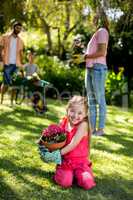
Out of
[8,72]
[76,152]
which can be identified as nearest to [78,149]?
[76,152]

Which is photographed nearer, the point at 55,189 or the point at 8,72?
the point at 55,189

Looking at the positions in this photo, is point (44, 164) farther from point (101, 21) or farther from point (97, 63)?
point (101, 21)

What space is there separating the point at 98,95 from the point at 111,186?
8.99 ft

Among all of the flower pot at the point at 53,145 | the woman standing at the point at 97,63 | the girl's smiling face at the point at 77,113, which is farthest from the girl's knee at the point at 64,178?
the woman standing at the point at 97,63

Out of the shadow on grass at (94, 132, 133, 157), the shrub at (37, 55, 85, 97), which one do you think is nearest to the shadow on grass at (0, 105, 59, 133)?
the shadow on grass at (94, 132, 133, 157)

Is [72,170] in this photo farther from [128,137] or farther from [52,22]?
[52,22]

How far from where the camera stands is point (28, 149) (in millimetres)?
7320

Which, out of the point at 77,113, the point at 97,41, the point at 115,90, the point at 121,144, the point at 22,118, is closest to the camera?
the point at 77,113

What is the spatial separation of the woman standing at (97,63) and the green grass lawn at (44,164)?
0.57 metres

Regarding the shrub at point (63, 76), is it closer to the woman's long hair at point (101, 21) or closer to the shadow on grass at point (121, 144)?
the shadow on grass at point (121, 144)

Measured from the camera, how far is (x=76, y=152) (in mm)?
5742

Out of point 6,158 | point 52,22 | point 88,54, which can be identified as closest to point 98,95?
point 88,54

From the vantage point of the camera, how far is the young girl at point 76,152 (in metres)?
5.65

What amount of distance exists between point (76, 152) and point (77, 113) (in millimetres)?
428
